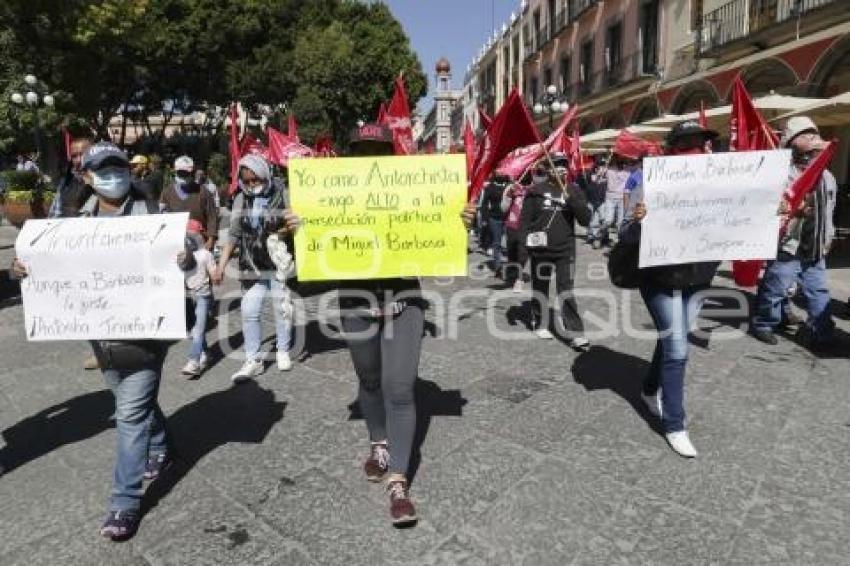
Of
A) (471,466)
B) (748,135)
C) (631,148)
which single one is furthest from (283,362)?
(631,148)

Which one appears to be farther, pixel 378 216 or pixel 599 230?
pixel 599 230

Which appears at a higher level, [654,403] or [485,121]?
[485,121]

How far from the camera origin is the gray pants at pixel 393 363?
279 centimetres

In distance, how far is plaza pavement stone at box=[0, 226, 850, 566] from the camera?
258 centimetres

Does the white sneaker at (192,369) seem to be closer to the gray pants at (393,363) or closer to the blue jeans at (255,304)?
the blue jeans at (255,304)

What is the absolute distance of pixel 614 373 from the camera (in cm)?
471

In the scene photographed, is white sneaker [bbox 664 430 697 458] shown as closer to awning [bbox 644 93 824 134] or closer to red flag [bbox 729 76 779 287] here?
red flag [bbox 729 76 779 287]

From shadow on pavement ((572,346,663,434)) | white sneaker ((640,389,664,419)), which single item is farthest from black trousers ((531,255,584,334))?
white sneaker ((640,389,664,419))

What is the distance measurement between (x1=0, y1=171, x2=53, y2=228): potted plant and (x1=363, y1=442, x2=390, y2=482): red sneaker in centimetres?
1483

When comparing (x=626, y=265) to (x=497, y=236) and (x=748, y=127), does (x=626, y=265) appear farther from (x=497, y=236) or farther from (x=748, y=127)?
(x=497, y=236)

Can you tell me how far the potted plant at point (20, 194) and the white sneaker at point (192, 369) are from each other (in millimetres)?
12558

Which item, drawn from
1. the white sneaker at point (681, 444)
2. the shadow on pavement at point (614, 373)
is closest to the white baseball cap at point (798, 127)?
the shadow on pavement at point (614, 373)

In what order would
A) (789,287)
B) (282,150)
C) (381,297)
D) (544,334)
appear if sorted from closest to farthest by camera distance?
(381,297), (789,287), (544,334), (282,150)

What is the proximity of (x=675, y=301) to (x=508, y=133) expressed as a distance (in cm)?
137
